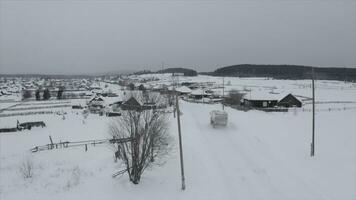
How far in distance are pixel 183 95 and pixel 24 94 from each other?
58.1 m

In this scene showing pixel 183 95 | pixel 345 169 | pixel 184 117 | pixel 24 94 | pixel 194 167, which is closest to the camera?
pixel 345 169

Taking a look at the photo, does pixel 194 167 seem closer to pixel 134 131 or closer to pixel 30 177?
pixel 134 131

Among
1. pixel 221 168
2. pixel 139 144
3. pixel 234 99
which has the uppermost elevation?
pixel 139 144

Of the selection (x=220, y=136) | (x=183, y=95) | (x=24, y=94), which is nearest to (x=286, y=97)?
(x=220, y=136)

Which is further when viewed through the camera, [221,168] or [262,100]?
[262,100]

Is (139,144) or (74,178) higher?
(139,144)

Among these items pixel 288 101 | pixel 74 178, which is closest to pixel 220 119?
pixel 74 178

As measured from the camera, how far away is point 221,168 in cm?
2056

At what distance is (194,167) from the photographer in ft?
68.9

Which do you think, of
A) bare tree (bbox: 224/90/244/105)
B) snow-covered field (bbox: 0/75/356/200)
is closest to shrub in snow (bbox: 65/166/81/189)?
snow-covered field (bbox: 0/75/356/200)

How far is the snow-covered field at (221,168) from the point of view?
1711cm

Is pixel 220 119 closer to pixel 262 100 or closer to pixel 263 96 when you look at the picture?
pixel 262 100

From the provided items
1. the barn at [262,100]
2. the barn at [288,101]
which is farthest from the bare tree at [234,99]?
the barn at [288,101]

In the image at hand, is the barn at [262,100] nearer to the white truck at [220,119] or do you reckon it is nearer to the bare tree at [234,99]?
the bare tree at [234,99]
